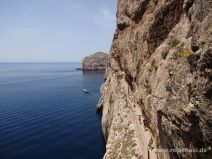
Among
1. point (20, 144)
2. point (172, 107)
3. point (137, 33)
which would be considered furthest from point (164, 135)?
point (20, 144)

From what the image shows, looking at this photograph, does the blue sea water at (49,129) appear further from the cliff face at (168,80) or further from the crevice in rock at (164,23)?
the crevice in rock at (164,23)

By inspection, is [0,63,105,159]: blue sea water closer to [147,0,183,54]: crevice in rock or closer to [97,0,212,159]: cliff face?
[97,0,212,159]: cliff face

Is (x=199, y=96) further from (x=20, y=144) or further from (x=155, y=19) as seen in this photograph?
(x=20, y=144)

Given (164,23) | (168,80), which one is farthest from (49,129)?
(168,80)

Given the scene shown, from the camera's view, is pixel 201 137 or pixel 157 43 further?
pixel 157 43

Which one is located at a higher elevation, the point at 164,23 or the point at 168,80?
the point at 164,23

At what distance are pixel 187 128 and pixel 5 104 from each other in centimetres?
8038

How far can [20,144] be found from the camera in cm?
5053

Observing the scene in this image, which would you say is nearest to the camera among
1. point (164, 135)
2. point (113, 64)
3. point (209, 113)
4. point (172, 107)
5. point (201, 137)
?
point (209, 113)

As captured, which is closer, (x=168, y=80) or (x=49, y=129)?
(x=168, y=80)

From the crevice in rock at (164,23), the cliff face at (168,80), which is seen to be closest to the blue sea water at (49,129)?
the cliff face at (168,80)

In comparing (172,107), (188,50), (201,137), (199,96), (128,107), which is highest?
(188,50)

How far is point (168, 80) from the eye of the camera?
1897cm

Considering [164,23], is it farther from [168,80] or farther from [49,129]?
[49,129]
